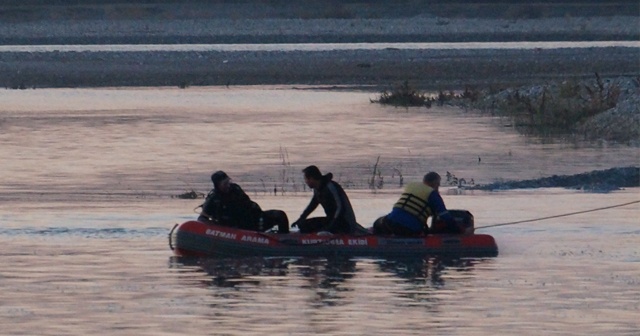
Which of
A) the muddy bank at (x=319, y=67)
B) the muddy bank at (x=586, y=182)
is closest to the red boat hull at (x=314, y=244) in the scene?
the muddy bank at (x=586, y=182)

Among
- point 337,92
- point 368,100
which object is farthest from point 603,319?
point 337,92

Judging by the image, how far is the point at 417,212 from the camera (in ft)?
57.0

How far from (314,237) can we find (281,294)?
2.26 m

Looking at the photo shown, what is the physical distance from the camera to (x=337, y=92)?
4766 centimetres

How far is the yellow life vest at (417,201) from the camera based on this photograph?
1731cm

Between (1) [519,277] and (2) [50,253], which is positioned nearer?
(1) [519,277]

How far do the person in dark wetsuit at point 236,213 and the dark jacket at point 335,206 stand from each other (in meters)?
0.42

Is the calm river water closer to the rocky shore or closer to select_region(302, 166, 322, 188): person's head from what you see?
select_region(302, 166, 322, 188): person's head

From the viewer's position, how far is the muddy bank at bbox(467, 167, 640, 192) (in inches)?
922

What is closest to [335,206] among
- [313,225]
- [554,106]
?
[313,225]

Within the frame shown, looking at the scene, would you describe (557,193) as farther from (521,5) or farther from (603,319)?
(521,5)

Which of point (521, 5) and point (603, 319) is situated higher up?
point (521, 5)

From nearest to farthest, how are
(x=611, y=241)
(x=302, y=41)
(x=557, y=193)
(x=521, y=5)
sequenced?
(x=611, y=241) → (x=557, y=193) → (x=302, y=41) → (x=521, y=5)

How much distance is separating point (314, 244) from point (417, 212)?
1111 mm
